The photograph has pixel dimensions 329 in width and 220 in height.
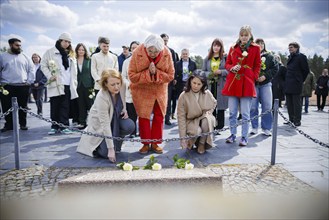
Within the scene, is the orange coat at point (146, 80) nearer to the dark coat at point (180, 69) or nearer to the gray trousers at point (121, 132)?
the gray trousers at point (121, 132)

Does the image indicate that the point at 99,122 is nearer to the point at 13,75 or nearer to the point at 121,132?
the point at 121,132

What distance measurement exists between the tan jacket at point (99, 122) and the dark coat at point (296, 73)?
5.40 m

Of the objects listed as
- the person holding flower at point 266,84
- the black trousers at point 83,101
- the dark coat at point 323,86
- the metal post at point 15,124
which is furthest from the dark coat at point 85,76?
the dark coat at point 323,86

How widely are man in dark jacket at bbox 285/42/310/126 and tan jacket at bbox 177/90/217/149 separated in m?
4.03

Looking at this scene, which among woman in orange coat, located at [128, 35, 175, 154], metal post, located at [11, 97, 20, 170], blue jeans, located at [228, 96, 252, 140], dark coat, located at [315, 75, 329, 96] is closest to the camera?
metal post, located at [11, 97, 20, 170]

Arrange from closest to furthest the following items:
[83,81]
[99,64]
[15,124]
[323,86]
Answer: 1. [15,124]
2. [99,64]
3. [83,81]
4. [323,86]

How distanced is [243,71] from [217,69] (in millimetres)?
1222

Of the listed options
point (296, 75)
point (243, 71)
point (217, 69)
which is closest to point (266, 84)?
point (217, 69)

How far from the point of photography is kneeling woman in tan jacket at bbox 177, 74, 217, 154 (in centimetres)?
494

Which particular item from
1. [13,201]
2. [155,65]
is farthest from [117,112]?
[13,201]

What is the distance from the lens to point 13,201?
301 centimetres

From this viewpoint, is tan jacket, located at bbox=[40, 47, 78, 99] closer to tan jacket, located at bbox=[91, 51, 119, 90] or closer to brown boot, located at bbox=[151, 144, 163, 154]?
tan jacket, located at bbox=[91, 51, 119, 90]

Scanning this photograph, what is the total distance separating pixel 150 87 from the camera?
4.93 metres

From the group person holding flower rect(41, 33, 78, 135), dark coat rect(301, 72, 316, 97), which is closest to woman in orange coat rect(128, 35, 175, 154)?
person holding flower rect(41, 33, 78, 135)
